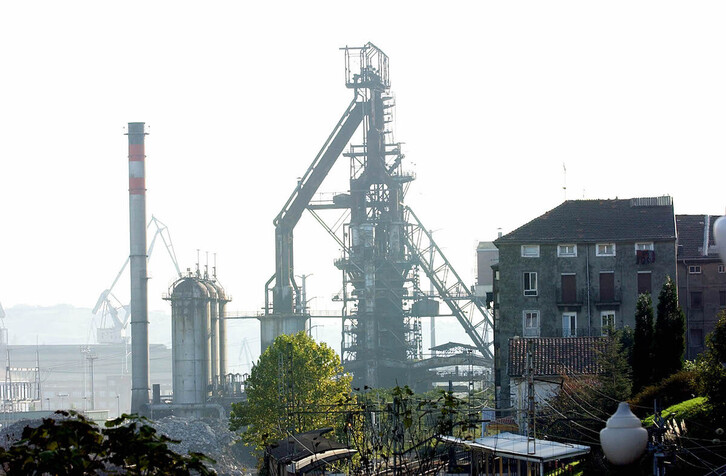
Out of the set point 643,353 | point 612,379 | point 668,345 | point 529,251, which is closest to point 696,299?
point 529,251

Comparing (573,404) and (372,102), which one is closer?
(573,404)

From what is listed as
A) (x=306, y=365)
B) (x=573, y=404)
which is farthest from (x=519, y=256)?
(x=573, y=404)

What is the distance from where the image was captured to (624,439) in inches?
433

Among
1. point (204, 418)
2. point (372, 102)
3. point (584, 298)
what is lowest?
point (204, 418)

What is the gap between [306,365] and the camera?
202 ft

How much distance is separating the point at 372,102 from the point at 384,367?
787 inches

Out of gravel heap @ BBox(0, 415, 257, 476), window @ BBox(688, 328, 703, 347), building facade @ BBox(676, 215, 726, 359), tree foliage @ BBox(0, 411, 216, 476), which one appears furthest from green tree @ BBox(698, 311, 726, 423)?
gravel heap @ BBox(0, 415, 257, 476)

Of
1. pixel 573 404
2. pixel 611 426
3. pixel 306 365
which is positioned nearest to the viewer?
pixel 611 426

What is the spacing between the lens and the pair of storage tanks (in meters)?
90.9

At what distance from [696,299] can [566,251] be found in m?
11.9

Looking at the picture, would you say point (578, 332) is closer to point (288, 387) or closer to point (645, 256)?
point (645, 256)

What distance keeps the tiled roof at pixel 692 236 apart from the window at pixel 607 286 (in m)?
9.54

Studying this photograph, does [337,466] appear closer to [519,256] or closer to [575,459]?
[575,459]

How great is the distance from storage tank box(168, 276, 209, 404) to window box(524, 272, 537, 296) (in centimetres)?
4162
